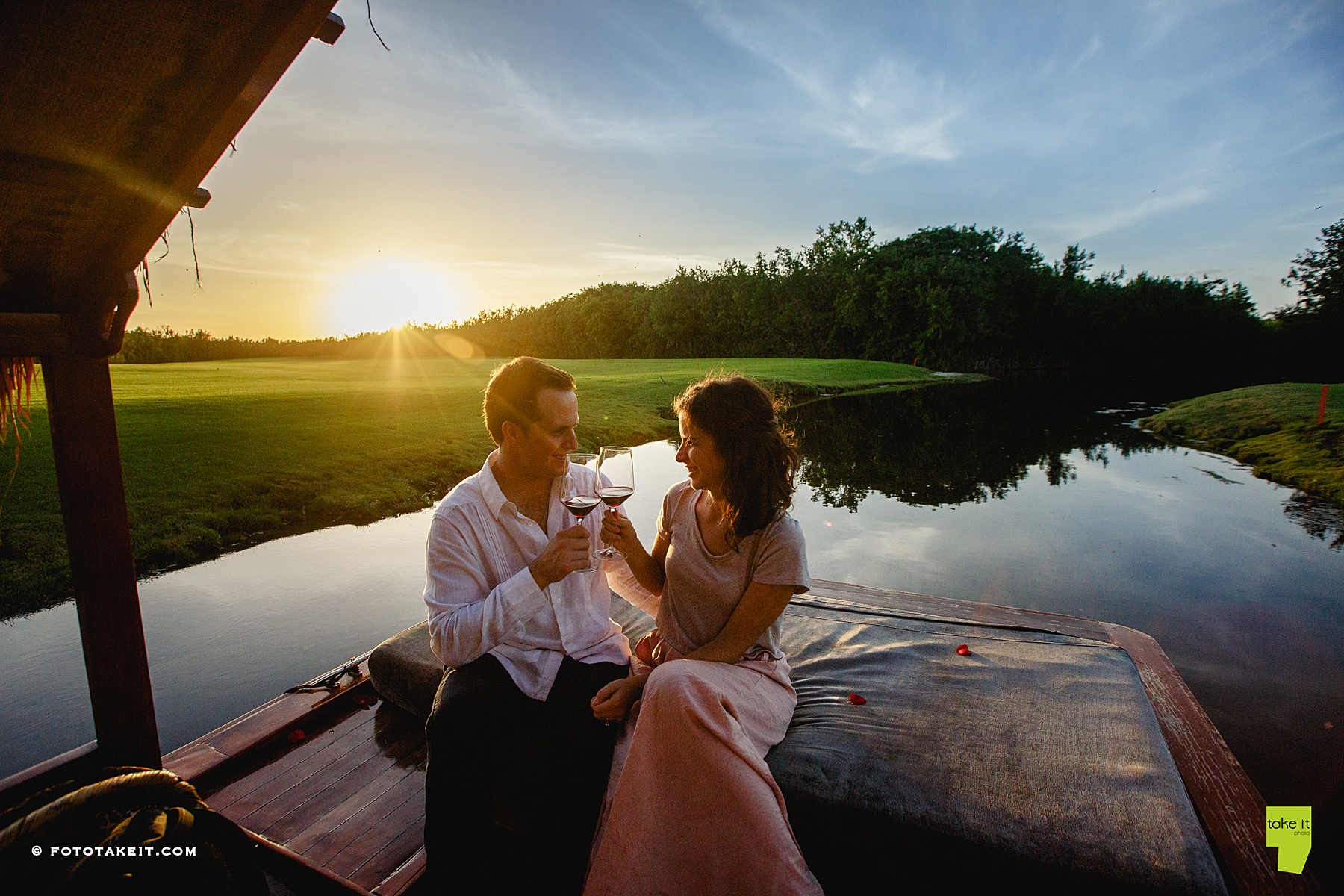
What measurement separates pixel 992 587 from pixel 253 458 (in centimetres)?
1218

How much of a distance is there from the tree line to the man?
4920cm

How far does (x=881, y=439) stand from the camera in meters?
19.1

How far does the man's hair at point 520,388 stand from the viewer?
306 cm

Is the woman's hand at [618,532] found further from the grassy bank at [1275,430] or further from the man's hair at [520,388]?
the grassy bank at [1275,430]

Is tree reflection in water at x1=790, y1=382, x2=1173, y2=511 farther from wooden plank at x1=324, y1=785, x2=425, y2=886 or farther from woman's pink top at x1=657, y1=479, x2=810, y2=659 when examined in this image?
wooden plank at x1=324, y1=785, x2=425, y2=886

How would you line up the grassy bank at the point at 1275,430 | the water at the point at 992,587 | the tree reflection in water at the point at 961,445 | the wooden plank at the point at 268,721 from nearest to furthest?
the wooden plank at the point at 268,721 < the water at the point at 992,587 < the tree reflection in water at the point at 961,445 < the grassy bank at the point at 1275,430

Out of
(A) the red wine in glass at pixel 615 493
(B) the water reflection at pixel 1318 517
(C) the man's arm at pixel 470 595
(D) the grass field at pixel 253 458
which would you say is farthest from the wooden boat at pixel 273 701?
(B) the water reflection at pixel 1318 517

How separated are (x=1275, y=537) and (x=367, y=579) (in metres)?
12.4

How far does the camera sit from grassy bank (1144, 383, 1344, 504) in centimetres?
1318

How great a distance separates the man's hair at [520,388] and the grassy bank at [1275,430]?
48.6ft

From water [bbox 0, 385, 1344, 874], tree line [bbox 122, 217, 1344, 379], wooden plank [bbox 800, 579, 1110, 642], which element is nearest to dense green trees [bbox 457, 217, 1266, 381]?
tree line [bbox 122, 217, 1344, 379]

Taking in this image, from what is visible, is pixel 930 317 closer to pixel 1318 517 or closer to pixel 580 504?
pixel 1318 517

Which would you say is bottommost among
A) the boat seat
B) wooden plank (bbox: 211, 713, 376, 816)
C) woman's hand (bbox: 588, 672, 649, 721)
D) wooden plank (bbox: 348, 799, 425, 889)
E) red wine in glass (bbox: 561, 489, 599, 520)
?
wooden plank (bbox: 348, 799, 425, 889)

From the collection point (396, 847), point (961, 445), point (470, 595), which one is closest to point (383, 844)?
point (396, 847)
